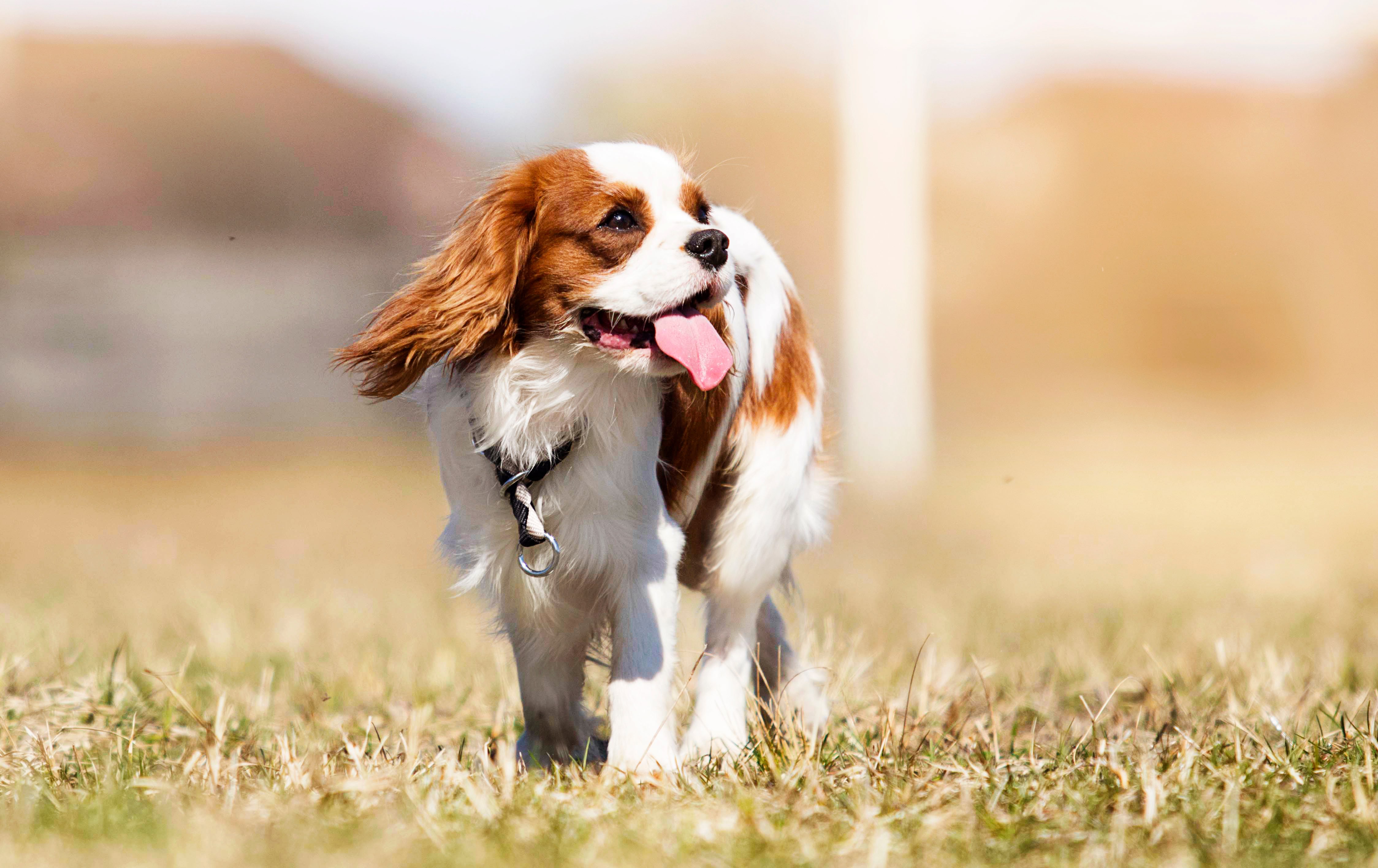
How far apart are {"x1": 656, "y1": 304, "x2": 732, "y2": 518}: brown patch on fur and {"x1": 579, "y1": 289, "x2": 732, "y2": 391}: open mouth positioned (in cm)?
18

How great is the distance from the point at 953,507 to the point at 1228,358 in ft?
43.1

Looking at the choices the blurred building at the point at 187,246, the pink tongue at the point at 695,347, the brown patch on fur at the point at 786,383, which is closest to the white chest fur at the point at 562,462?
the pink tongue at the point at 695,347

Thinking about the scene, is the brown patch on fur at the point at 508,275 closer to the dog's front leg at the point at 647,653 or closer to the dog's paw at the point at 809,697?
the dog's front leg at the point at 647,653

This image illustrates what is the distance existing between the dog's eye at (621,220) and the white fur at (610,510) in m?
0.05

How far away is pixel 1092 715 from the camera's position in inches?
111

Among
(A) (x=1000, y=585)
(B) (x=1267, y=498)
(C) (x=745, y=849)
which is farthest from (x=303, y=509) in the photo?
(C) (x=745, y=849)

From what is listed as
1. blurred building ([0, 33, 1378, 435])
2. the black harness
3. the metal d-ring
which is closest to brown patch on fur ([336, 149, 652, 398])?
the black harness

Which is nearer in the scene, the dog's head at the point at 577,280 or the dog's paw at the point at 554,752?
the dog's head at the point at 577,280

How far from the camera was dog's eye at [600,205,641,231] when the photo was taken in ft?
9.09

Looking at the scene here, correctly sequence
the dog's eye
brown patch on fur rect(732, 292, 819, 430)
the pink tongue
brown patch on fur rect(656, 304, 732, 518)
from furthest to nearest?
brown patch on fur rect(732, 292, 819, 430), brown patch on fur rect(656, 304, 732, 518), the dog's eye, the pink tongue

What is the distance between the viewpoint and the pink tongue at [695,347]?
2646 millimetres

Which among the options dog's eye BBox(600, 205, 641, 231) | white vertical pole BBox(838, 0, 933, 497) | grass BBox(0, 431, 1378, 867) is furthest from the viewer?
white vertical pole BBox(838, 0, 933, 497)

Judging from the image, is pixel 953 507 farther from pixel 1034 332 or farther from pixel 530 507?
pixel 1034 332

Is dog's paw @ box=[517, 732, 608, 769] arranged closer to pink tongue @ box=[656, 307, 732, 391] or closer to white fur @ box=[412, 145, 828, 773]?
white fur @ box=[412, 145, 828, 773]
